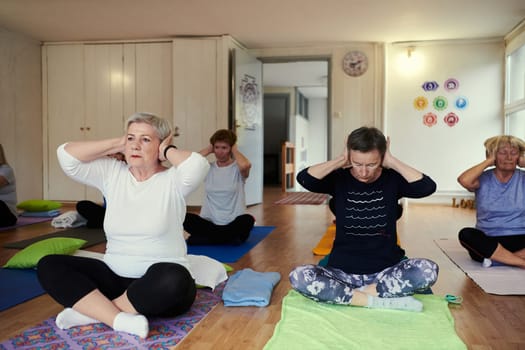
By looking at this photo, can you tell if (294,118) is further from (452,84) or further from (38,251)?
(38,251)

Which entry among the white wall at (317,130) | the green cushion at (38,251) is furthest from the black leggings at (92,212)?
the white wall at (317,130)

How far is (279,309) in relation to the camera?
2.28 meters

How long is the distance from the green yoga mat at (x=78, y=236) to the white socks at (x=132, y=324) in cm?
202

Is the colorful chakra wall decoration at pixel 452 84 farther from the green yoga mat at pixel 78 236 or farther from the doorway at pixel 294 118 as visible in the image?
the green yoga mat at pixel 78 236

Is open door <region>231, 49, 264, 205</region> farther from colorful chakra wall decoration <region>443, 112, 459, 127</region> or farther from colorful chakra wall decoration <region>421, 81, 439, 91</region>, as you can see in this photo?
colorful chakra wall decoration <region>443, 112, 459, 127</region>

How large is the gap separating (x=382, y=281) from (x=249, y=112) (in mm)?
5013

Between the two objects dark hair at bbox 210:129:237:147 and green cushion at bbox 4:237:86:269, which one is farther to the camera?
dark hair at bbox 210:129:237:147

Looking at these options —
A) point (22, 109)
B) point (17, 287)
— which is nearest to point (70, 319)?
point (17, 287)

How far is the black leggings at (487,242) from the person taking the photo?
3102mm

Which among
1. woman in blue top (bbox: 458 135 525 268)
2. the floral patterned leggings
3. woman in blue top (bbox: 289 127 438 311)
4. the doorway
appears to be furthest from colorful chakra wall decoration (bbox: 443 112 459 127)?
the floral patterned leggings

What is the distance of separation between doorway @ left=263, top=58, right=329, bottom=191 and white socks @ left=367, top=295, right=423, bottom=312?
27.6 ft

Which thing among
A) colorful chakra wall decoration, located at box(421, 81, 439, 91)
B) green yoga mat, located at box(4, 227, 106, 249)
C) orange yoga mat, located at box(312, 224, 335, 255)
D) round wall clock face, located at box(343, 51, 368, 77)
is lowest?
green yoga mat, located at box(4, 227, 106, 249)

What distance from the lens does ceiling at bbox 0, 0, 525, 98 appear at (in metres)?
5.22

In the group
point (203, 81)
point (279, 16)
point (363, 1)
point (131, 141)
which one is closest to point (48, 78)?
point (203, 81)
